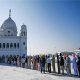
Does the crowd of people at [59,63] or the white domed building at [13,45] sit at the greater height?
the white domed building at [13,45]

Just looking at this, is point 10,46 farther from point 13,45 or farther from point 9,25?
point 9,25

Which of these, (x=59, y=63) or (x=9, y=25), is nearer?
(x=59, y=63)

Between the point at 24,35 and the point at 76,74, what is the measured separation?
45.6 m

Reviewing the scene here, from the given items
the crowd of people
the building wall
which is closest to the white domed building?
the building wall

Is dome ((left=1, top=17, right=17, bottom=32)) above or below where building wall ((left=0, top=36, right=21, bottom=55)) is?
above

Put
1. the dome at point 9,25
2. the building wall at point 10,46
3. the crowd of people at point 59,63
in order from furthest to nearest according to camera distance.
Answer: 1. the dome at point 9,25
2. the building wall at point 10,46
3. the crowd of people at point 59,63

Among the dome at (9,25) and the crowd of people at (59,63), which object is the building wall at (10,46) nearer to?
the dome at (9,25)

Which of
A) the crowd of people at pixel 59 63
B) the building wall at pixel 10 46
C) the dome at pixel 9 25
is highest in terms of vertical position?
the dome at pixel 9 25

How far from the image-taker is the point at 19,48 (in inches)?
2466

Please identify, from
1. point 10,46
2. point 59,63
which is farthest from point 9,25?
point 59,63

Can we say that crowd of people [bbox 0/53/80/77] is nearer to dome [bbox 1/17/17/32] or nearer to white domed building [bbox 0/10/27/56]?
white domed building [bbox 0/10/27/56]

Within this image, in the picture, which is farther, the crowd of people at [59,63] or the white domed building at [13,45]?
the white domed building at [13,45]

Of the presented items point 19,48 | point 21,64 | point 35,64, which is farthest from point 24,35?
point 35,64

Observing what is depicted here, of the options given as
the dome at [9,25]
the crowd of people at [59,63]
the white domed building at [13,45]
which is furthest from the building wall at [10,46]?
the crowd of people at [59,63]
